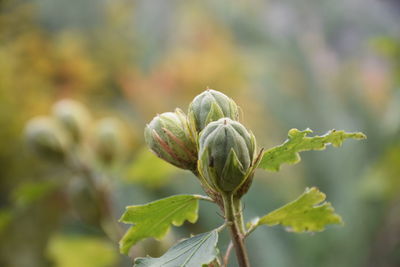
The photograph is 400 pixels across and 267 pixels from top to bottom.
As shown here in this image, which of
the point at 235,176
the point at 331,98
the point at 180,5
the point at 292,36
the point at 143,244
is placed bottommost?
the point at 235,176

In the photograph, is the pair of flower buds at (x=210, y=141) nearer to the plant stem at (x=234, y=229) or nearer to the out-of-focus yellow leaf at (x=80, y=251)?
the plant stem at (x=234, y=229)

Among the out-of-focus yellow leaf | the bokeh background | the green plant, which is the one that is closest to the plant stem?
the green plant

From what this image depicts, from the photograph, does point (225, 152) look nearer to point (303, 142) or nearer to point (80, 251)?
point (303, 142)

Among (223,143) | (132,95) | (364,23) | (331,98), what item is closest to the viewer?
(223,143)

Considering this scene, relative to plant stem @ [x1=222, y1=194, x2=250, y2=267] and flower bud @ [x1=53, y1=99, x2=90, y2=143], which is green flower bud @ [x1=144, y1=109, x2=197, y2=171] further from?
flower bud @ [x1=53, y1=99, x2=90, y2=143]

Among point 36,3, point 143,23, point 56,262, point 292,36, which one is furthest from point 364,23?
point 56,262

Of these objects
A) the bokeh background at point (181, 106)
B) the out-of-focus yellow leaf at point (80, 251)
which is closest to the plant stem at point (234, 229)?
the bokeh background at point (181, 106)

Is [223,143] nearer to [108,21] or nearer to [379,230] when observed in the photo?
[379,230]

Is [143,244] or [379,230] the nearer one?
[143,244]
